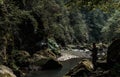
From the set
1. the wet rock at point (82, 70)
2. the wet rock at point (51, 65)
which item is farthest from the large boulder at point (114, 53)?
the wet rock at point (51, 65)

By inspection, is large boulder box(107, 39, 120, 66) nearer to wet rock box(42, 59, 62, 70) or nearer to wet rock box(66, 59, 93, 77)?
wet rock box(66, 59, 93, 77)

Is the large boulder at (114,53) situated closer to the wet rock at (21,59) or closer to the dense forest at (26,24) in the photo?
the dense forest at (26,24)

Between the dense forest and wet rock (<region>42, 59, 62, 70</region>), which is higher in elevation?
the dense forest

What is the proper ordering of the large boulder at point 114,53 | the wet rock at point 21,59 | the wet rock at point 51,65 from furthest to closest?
1. the wet rock at point 51,65
2. the wet rock at point 21,59
3. the large boulder at point 114,53

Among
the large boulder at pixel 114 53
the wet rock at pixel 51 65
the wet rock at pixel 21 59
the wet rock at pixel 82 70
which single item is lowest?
the wet rock at pixel 51 65

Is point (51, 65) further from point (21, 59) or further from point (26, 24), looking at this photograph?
point (26, 24)

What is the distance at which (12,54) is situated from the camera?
89.3ft

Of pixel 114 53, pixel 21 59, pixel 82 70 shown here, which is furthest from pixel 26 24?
pixel 114 53

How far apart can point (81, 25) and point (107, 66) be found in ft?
201

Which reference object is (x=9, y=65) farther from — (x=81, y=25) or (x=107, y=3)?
(x=81, y=25)

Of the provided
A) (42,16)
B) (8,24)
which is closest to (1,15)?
(8,24)

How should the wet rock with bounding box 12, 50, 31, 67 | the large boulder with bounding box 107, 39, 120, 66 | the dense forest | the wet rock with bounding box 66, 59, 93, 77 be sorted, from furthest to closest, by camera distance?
the wet rock with bounding box 12, 50, 31, 67, the wet rock with bounding box 66, 59, 93, 77, the large boulder with bounding box 107, 39, 120, 66, the dense forest

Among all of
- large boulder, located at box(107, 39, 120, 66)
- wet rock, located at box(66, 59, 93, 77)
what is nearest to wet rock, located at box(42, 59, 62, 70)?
wet rock, located at box(66, 59, 93, 77)

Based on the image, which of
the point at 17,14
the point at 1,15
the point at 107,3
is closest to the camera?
the point at 107,3
